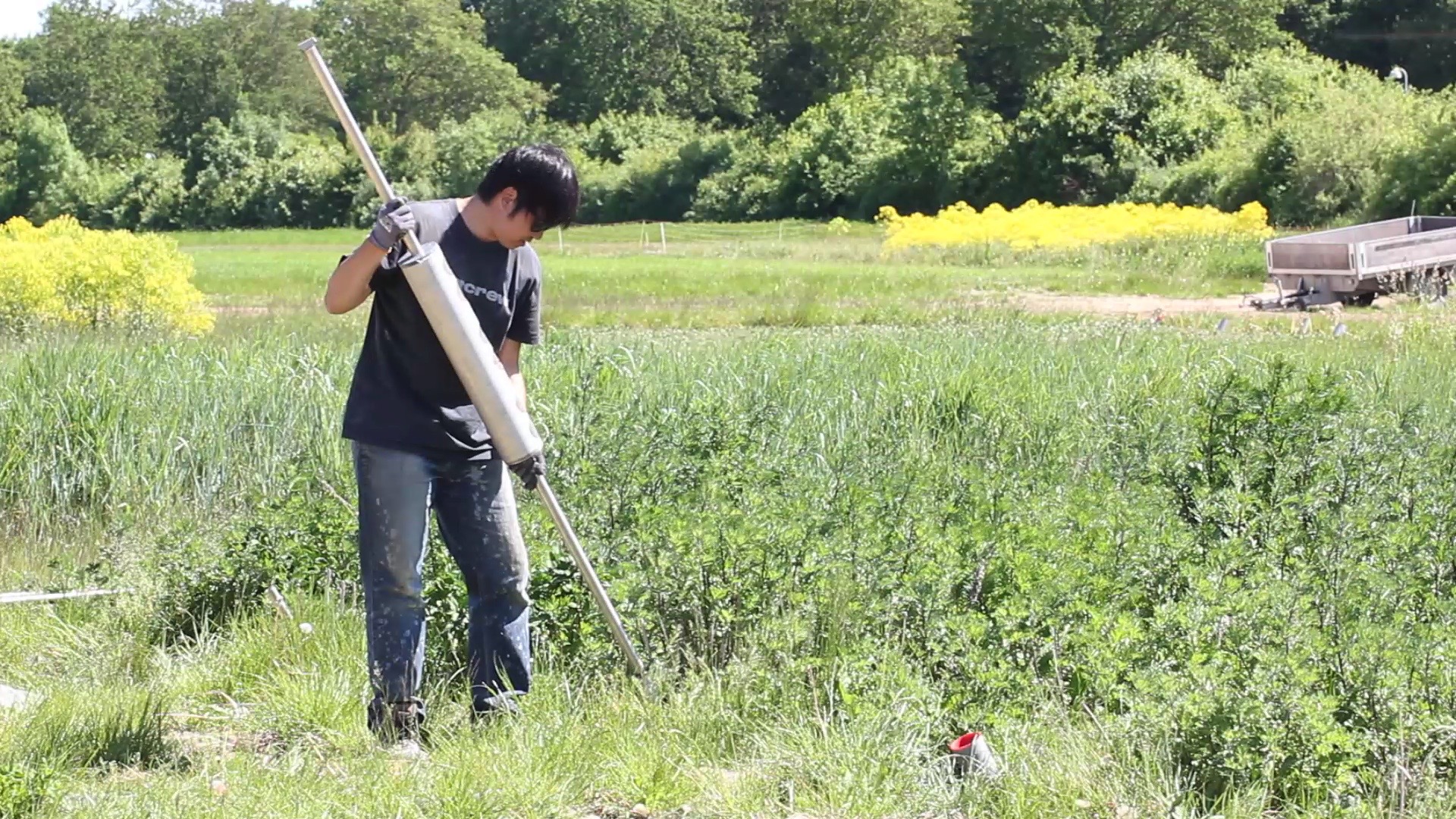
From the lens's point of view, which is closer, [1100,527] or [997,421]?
[1100,527]

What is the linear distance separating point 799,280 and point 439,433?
24.2m

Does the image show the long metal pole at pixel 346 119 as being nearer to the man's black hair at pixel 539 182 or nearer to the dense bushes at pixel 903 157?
the man's black hair at pixel 539 182

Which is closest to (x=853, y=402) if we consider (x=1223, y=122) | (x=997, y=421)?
(x=997, y=421)

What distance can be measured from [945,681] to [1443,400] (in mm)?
4857

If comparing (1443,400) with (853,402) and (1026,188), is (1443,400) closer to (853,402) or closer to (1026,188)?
(853,402)

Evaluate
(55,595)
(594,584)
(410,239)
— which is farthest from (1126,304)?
(410,239)

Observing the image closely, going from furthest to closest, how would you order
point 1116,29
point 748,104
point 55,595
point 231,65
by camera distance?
point 231,65, point 748,104, point 1116,29, point 55,595

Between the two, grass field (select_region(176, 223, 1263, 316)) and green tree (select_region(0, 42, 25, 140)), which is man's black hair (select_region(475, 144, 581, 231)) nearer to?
grass field (select_region(176, 223, 1263, 316))

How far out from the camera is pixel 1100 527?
5.09m

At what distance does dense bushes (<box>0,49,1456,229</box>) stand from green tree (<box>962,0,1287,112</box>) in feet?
4.57

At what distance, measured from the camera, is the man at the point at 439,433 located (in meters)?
4.27

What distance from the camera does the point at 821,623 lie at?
4.91m

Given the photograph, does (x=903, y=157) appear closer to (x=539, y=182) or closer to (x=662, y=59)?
(x=662, y=59)

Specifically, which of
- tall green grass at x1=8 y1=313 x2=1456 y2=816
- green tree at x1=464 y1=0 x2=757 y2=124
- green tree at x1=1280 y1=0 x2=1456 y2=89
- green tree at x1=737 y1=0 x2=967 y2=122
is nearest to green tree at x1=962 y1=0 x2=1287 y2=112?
green tree at x1=1280 y1=0 x2=1456 y2=89
